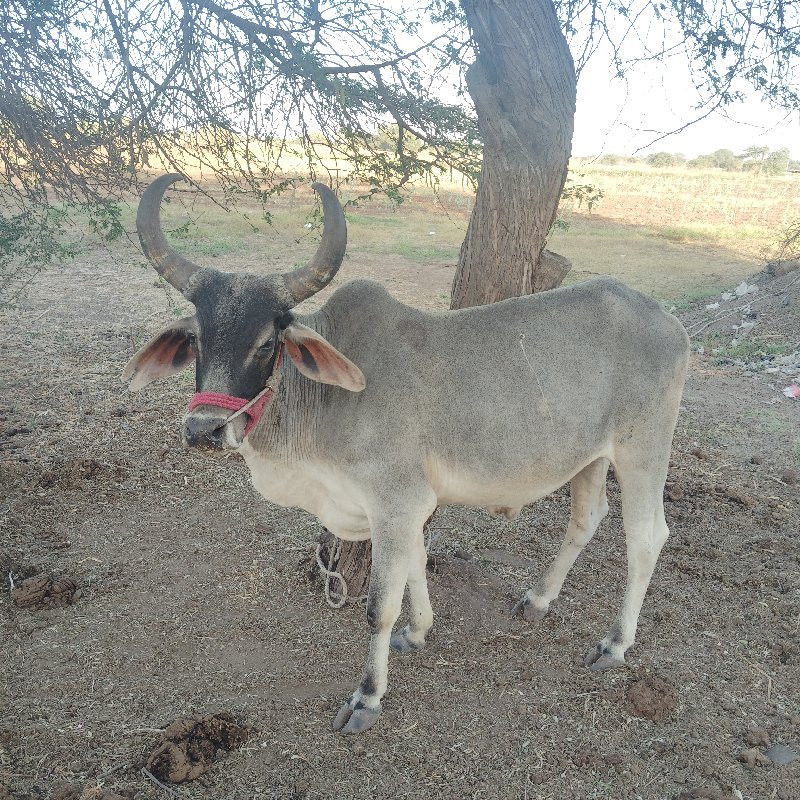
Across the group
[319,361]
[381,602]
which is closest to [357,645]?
[381,602]

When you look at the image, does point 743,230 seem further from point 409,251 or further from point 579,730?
point 579,730

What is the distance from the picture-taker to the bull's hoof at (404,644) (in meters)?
3.58

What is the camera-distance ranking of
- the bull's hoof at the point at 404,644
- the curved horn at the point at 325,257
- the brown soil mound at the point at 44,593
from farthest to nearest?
the brown soil mound at the point at 44,593 → the bull's hoof at the point at 404,644 → the curved horn at the point at 325,257

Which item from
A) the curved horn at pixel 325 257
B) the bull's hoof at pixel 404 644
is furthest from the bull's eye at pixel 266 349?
the bull's hoof at pixel 404 644

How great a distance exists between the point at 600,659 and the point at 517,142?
238 centimetres

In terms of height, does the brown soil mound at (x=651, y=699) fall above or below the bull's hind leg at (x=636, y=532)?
below

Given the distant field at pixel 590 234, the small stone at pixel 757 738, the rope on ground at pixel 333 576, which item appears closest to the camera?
the small stone at pixel 757 738

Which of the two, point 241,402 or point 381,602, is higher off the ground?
point 241,402

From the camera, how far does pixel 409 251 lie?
14.4m

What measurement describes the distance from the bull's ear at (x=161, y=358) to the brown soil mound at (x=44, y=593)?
1.37 metres

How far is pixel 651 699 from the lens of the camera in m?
3.26

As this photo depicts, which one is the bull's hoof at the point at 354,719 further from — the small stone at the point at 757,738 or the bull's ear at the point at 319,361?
the small stone at the point at 757,738

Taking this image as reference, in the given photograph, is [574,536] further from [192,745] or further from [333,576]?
[192,745]

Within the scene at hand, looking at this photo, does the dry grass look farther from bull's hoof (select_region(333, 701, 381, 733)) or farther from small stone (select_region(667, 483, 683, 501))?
bull's hoof (select_region(333, 701, 381, 733))
